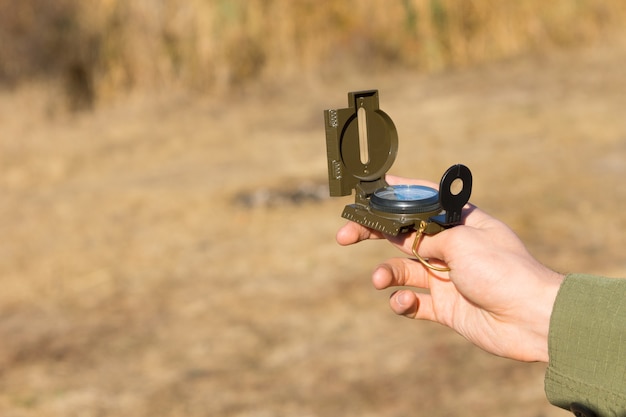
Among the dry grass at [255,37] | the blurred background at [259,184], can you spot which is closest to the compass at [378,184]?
the blurred background at [259,184]

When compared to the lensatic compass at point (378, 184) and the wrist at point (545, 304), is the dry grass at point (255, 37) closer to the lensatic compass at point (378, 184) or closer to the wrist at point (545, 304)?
the lensatic compass at point (378, 184)

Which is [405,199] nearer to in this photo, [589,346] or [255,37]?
[589,346]

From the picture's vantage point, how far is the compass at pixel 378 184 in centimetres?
222

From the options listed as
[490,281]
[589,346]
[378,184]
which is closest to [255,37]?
[378,184]

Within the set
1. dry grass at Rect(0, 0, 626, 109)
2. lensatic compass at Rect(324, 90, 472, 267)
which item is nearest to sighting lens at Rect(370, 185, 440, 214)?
lensatic compass at Rect(324, 90, 472, 267)

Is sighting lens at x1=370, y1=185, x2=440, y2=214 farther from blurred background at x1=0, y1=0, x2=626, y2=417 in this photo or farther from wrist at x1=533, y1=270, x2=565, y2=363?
blurred background at x1=0, y1=0, x2=626, y2=417

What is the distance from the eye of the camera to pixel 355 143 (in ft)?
7.91

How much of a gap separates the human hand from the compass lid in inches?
5.0

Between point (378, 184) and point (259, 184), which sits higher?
point (378, 184)

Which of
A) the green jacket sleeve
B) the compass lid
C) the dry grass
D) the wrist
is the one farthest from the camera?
the dry grass

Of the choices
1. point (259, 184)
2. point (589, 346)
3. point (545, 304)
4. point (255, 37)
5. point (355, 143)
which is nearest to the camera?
point (589, 346)

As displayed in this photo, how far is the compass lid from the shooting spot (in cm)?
234

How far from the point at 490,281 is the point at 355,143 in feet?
1.74

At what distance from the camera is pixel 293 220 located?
6980mm
